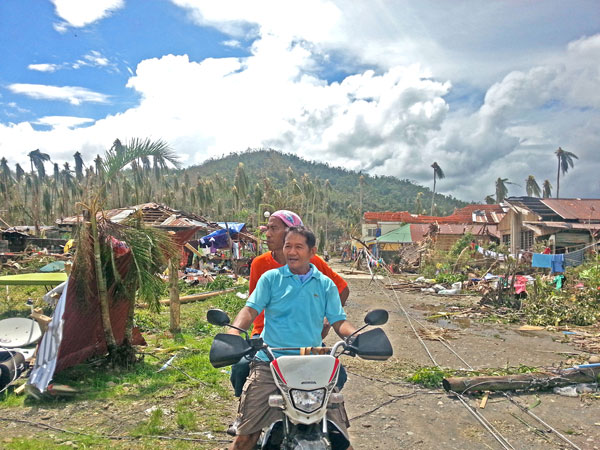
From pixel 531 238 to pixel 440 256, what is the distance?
5269mm

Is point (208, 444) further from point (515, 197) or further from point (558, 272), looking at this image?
point (515, 197)

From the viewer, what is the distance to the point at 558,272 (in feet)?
56.6

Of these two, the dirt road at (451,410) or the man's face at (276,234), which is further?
the dirt road at (451,410)

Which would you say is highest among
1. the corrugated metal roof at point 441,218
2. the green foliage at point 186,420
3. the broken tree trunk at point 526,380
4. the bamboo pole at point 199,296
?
the corrugated metal roof at point 441,218

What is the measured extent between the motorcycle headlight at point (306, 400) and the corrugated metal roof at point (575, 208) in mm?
24000

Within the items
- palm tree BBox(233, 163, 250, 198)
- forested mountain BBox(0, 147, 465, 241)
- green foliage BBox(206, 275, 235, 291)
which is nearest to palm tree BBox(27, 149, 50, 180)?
forested mountain BBox(0, 147, 465, 241)

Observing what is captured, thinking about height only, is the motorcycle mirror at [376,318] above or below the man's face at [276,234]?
below

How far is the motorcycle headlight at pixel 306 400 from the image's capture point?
2.13 meters

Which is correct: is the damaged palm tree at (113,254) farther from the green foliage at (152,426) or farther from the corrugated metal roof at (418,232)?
the corrugated metal roof at (418,232)

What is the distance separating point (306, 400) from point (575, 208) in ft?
86.5

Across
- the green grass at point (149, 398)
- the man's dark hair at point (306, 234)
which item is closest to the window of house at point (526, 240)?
the green grass at point (149, 398)

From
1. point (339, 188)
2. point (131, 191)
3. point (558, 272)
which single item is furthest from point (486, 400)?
point (339, 188)

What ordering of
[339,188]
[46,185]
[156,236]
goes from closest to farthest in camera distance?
[156,236] → [46,185] → [339,188]

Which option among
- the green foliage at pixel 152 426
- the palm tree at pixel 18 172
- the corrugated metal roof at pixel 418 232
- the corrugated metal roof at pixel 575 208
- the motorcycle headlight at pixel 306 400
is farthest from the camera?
the palm tree at pixel 18 172
